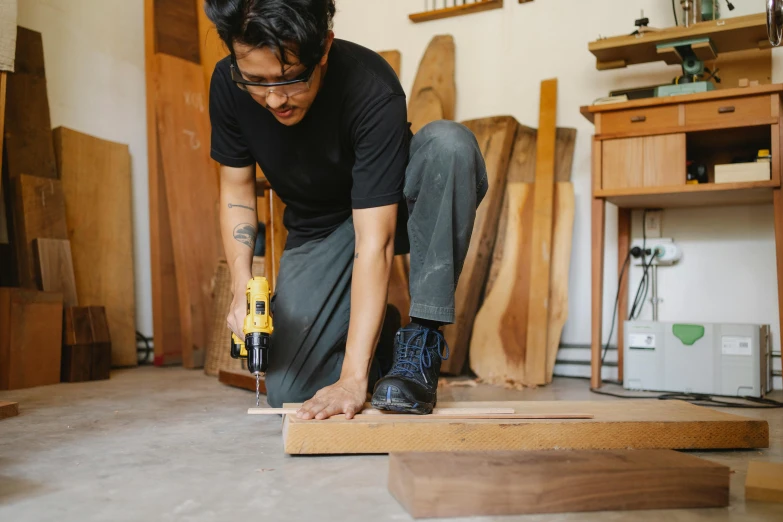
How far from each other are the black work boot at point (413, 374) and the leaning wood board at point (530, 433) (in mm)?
64

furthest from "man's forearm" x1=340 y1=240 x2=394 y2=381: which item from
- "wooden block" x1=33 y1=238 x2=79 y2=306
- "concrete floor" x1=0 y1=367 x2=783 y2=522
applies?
"wooden block" x1=33 y1=238 x2=79 y2=306

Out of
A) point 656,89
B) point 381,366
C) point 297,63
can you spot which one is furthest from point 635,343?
point 297,63

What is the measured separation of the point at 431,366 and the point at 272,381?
1.88 feet

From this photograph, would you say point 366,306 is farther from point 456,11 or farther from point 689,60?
point 456,11

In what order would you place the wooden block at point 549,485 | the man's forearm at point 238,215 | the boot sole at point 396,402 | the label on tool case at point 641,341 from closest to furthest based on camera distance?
the wooden block at point 549,485 < the boot sole at point 396,402 < the man's forearm at point 238,215 < the label on tool case at point 641,341

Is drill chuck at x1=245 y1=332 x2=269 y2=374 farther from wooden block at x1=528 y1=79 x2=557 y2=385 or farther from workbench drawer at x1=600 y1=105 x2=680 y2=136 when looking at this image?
workbench drawer at x1=600 y1=105 x2=680 y2=136

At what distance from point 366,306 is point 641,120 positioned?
1552mm

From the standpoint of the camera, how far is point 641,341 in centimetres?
260

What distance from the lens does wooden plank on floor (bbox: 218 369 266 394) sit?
2.47m

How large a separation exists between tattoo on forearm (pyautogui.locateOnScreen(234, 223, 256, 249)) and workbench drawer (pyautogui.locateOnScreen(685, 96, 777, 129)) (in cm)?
163

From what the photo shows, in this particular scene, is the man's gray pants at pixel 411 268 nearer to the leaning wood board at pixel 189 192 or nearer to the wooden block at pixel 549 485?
the wooden block at pixel 549 485

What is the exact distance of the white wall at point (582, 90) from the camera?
2.76m

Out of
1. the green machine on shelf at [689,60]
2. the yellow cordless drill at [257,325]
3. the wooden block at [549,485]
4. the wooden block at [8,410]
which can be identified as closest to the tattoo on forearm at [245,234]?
the yellow cordless drill at [257,325]

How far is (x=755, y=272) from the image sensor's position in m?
2.74
